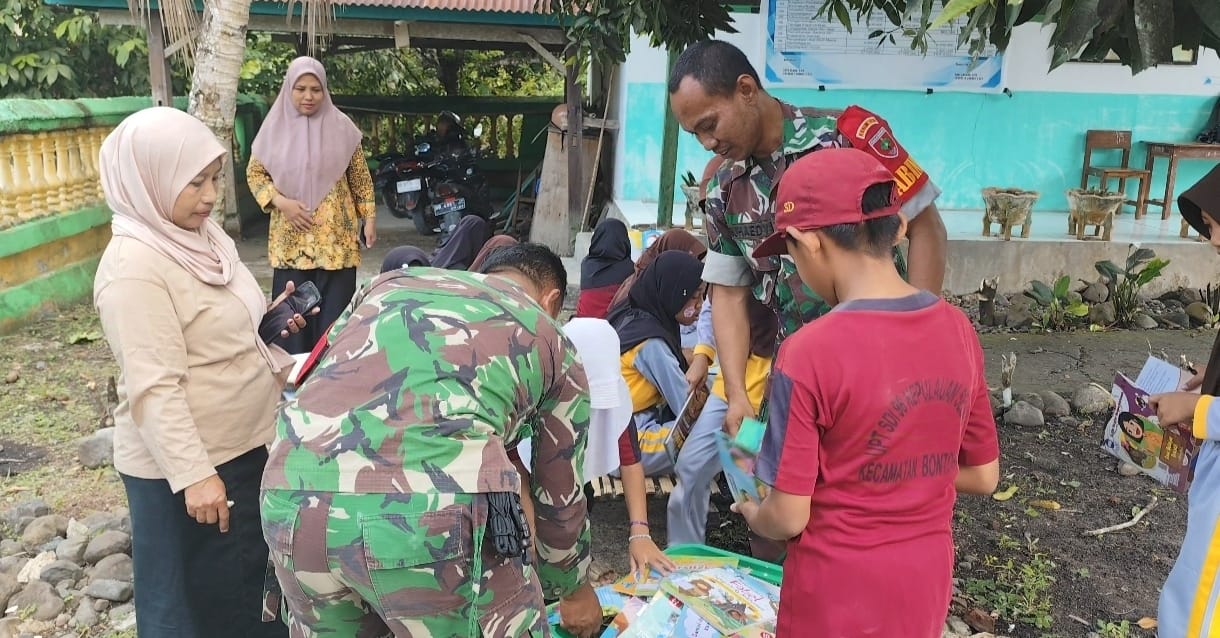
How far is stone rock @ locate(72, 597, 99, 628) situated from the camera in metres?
2.91

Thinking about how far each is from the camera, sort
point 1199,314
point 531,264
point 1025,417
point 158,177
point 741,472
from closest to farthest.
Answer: point 741,472 → point 531,264 → point 158,177 → point 1025,417 → point 1199,314

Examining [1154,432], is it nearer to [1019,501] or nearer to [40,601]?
[1019,501]

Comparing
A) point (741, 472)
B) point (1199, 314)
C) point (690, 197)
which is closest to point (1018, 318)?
point (1199, 314)

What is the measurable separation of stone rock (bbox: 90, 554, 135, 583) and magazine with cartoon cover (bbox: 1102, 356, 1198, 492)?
329 cm

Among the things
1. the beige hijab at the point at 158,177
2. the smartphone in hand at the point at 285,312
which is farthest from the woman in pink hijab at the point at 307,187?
the beige hijab at the point at 158,177

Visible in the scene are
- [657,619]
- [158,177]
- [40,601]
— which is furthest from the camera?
[40,601]

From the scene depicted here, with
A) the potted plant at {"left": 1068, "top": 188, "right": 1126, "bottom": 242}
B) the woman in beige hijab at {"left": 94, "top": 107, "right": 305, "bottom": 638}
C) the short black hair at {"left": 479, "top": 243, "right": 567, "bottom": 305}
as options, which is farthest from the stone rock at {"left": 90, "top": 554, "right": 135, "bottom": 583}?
the potted plant at {"left": 1068, "top": 188, "right": 1126, "bottom": 242}

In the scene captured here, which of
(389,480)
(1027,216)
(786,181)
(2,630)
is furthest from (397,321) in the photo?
(1027,216)

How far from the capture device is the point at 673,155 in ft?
20.9

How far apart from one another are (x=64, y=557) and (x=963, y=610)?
3.15m

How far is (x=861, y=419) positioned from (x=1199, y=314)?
6.45 m

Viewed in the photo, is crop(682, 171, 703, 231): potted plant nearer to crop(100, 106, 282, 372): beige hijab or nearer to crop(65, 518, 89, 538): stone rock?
crop(65, 518, 89, 538): stone rock

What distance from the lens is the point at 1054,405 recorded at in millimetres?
4832

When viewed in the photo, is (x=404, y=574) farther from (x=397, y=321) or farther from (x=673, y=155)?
(x=673, y=155)
